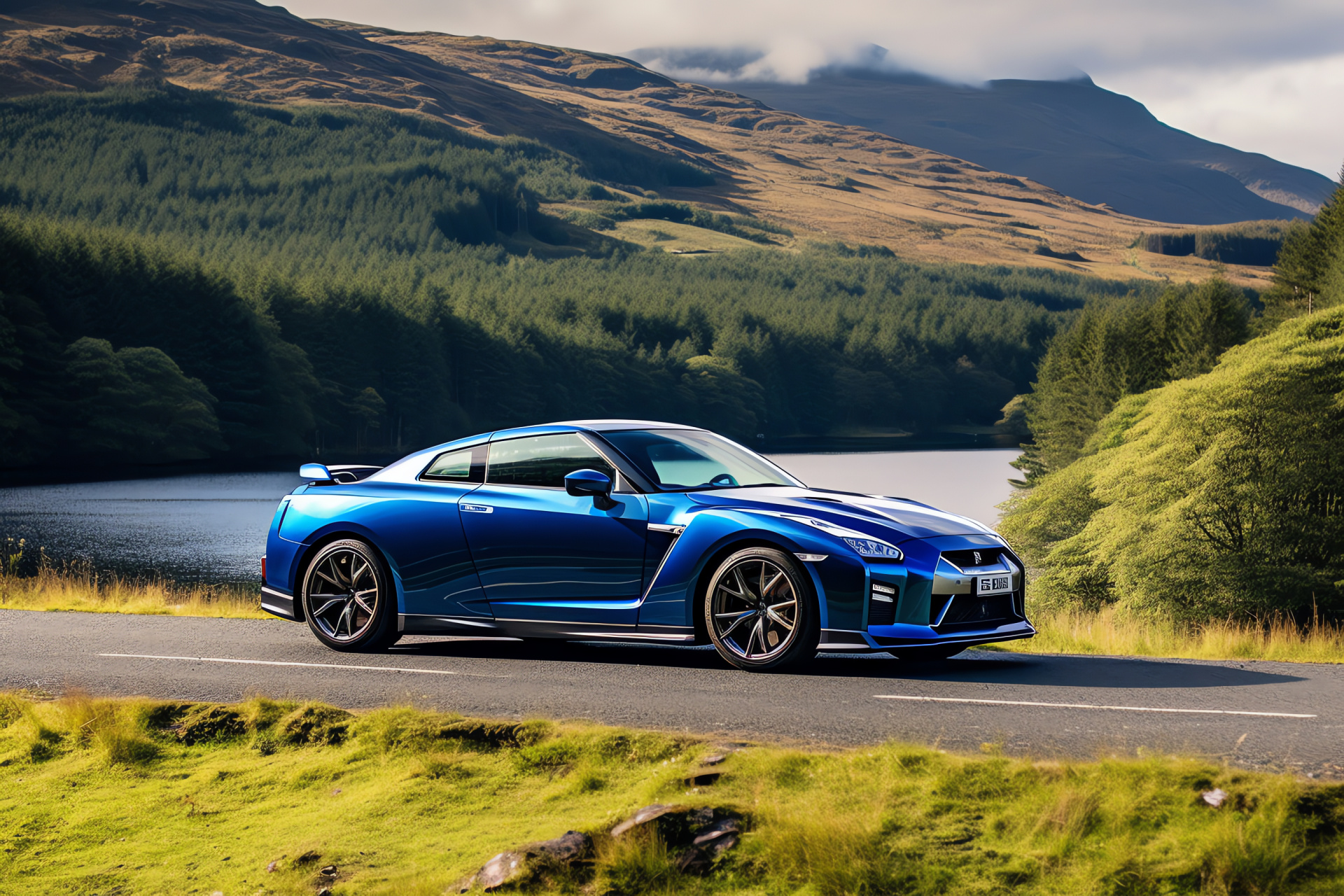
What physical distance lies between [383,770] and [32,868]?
5.72 ft

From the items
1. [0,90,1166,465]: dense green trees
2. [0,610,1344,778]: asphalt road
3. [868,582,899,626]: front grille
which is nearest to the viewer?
[0,610,1344,778]: asphalt road

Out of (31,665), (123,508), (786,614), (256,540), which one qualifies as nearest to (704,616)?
(786,614)

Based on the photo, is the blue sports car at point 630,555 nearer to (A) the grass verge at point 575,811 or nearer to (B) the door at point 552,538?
(B) the door at point 552,538

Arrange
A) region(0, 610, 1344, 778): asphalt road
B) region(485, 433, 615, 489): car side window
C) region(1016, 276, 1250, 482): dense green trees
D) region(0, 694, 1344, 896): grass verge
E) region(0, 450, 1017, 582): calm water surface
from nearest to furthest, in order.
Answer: region(0, 694, 1344, 896): grass verge, region(0, 610, 1344, 778): asphalt road, region(485, 433, 615, 489): car side window, region(0, 450, 1017, 582): calm water surface, region(1016, 276, 1250, 482): dense green trees

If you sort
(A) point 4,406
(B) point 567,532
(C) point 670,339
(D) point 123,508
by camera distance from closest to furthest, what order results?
(B) point 567,532 → (D) point 123,508 → (A) point 4,406 → (C) point 670,339

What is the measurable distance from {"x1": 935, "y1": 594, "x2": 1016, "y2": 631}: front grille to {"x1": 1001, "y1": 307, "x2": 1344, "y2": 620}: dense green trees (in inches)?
764

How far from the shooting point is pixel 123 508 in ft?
178

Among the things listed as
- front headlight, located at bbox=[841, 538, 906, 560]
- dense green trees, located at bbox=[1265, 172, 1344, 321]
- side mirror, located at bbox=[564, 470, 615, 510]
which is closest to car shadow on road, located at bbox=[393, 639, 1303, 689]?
front headlight, located at bbox=[841, 538, 906, 560]

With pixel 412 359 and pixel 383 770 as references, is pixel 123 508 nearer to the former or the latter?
pixel 383 770

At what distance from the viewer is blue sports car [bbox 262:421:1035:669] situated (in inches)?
311

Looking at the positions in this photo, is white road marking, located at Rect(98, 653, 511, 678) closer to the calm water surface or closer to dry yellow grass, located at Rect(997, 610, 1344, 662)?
dry yellow grass, located at Rect(997, 610, 1344, 662)

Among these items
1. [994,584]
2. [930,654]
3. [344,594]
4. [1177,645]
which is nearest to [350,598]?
[344,594]

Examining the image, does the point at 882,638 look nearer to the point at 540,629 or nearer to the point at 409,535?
the point at 540,629

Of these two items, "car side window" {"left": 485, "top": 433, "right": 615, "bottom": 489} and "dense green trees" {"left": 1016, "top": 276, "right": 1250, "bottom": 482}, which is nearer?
"car side window" {"left": 485, "top": 433, "right": 615, "bottom": 489}
